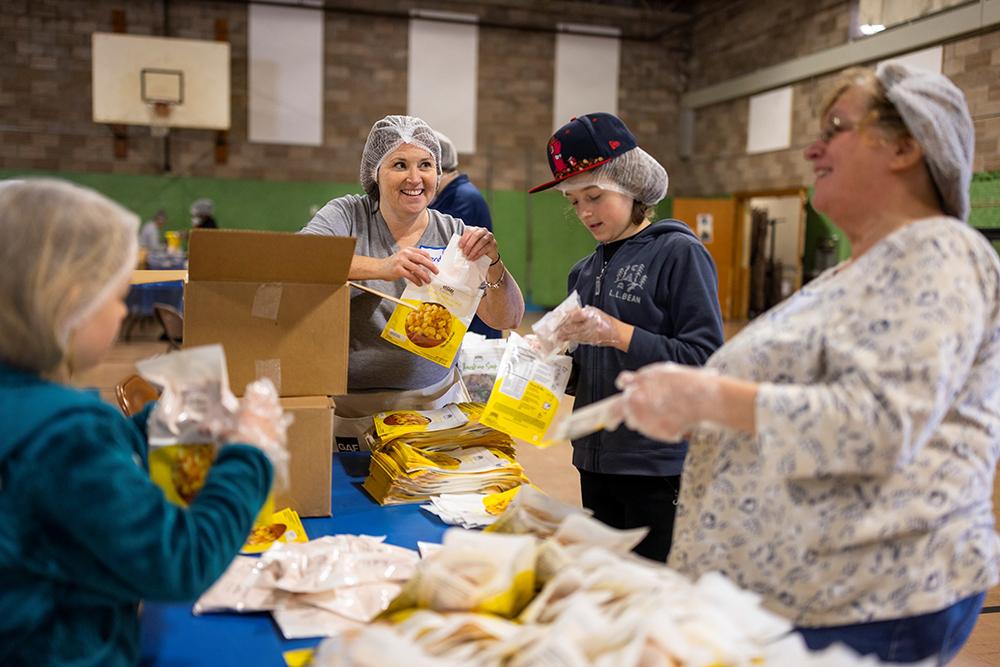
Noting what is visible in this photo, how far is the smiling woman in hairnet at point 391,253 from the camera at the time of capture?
2275mm

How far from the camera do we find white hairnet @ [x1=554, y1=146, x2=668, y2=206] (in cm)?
192

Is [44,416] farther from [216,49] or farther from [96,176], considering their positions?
[96,176]

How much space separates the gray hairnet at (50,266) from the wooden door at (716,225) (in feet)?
39.9

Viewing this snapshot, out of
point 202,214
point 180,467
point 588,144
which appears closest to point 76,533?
point 180,467

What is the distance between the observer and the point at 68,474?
92 centimetres

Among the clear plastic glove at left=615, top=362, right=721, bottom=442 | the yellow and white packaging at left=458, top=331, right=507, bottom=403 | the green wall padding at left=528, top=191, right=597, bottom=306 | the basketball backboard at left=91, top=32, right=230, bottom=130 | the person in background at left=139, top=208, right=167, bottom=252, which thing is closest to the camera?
the clear plastic glove at left=615, top=362, right=721, bottom=442

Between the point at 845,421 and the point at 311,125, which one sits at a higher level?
the point at 311,125

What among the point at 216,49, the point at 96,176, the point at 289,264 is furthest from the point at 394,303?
the point at 96,176

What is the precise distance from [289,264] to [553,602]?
1.02 meters

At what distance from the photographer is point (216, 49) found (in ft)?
35.3

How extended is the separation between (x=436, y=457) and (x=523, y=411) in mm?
324

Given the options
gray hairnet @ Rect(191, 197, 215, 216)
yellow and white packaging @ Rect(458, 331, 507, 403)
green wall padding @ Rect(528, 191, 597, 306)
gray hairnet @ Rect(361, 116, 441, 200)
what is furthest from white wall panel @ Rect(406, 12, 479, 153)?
gray hairnet @ Rect(361, 116, 441, 200)

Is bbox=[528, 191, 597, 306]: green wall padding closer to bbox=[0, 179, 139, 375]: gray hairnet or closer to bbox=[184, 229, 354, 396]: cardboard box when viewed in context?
bbox=[184, 229, 354, 396]: cardboard box

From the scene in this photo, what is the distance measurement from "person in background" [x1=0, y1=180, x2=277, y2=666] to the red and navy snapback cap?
1146 millimetres
